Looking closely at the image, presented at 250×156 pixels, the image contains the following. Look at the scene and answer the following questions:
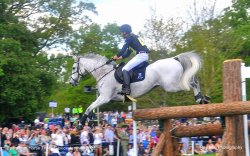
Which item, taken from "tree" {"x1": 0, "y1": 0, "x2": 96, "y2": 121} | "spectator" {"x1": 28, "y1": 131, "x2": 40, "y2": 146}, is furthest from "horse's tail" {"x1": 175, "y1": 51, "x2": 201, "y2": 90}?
"tree" {"x1": 0, "y1": 0, "x2": 96, "y2": 121}

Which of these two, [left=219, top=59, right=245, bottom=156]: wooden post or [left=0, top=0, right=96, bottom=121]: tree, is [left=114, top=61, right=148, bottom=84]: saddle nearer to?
[left=219, top=59, right=245, bottom=156]: wooden post

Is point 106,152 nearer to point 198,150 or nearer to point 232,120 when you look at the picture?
point 198,150

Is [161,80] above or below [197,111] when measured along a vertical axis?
above

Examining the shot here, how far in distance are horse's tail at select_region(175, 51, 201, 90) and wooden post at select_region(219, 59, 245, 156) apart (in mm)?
1885

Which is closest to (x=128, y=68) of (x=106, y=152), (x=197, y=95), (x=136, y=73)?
(x=136, y=73)

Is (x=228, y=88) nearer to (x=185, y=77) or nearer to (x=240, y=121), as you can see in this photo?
(x=240, y=121)

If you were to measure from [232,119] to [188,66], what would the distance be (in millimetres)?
2446

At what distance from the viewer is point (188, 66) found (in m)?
9.78

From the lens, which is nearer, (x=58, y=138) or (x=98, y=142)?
(x=58, y=138)

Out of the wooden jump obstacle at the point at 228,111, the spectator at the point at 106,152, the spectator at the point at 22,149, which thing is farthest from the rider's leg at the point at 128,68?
the spectator at the point at 106,152

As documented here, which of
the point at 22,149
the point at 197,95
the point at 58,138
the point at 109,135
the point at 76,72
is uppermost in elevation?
the point at 76,72

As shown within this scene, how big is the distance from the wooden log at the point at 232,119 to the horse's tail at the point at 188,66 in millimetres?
1885

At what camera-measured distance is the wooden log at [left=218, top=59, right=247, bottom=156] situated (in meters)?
7.41

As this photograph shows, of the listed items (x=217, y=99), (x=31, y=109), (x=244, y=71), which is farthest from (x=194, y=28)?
(x=244, y=71)
